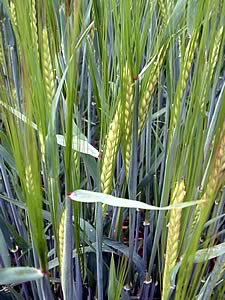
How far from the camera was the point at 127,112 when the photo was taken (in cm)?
58

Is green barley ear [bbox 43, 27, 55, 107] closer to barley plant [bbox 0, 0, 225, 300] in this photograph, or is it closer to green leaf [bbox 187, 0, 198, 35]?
barley plant [bbox 0, 0, 225, 300]

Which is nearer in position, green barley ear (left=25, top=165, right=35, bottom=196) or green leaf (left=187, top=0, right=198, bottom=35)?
green barley ear (left=25, top=165, right=35, bottom=196)

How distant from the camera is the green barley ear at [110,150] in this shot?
55cm

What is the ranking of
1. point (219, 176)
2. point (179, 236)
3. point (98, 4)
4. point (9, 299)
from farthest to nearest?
point (9, 299), point (98, 4), point (179, 236), point (219, 176)

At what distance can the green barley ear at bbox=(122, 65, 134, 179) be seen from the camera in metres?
0.56

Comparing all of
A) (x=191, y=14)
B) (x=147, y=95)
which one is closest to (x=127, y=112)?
(x=147, y=95)

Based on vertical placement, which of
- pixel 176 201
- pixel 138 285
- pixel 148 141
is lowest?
pixel 138 285

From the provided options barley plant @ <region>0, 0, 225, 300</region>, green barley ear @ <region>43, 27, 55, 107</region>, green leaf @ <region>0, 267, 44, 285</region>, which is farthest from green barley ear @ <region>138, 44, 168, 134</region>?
green leaf @ <region>0, 267, 44, 285</region>

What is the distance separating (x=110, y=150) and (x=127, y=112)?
0.19ft

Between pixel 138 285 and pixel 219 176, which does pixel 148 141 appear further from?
pixel 219 176

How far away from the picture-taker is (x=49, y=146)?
0.48 meters

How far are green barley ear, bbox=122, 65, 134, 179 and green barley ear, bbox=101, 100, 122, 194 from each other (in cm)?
1

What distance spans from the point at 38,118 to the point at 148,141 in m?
0.36

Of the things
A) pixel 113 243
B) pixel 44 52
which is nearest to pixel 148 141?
pixel 113 243
